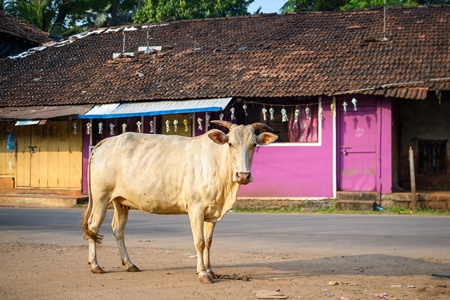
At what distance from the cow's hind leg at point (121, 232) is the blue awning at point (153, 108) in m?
10.8

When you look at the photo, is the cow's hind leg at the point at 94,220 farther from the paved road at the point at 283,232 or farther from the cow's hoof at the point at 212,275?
the paved road at the point at 283,232

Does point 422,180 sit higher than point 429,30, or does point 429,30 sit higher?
point 429,30

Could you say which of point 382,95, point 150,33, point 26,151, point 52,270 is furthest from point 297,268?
point 150,33

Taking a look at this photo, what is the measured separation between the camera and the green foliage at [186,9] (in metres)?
34.7

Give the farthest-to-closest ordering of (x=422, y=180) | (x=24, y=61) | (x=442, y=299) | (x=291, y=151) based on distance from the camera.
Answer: (x=24, y=61) < (x=422, y=180) < (x=291, y=151) < (x=442, y=299)

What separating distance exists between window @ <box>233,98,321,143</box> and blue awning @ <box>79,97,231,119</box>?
1.11 meters

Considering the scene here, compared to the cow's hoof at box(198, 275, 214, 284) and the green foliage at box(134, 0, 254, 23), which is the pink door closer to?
the cow's hoof at box(198, 275, 214, 284)

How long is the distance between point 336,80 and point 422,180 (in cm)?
491

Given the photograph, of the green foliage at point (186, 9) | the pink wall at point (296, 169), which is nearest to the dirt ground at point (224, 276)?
the pink wall at point (296, 169)

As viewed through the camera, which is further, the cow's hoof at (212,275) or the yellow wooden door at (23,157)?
the yellow wooden door at (23,157)

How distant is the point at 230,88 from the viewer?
68.7ft

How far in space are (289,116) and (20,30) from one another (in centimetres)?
1542

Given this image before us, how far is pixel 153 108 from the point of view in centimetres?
2141

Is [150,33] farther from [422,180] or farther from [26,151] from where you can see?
[422,180]
